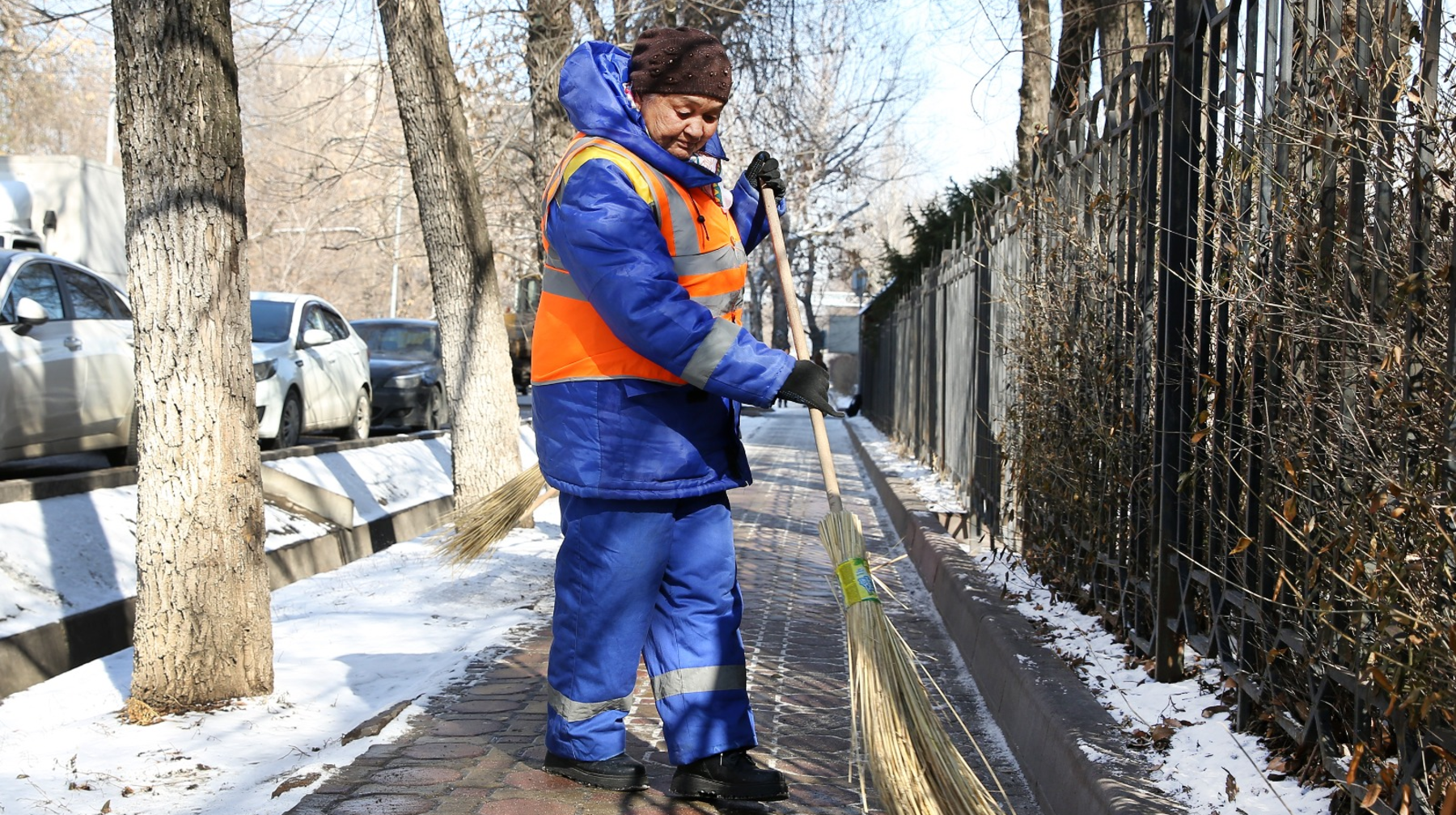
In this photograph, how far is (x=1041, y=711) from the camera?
4.21m

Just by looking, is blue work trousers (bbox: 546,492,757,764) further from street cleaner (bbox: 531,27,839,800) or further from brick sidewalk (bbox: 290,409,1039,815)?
brick sidewalk (bbox: 290,409,1039,815)

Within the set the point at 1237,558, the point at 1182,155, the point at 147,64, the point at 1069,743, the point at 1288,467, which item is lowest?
the point at 1069,743

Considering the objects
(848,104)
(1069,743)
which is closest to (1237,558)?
(1069,743)

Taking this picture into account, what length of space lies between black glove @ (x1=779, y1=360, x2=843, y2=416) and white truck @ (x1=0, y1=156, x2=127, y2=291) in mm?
11397

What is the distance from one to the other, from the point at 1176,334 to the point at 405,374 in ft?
46.0

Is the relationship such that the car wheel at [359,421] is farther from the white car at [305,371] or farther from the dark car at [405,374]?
the dark car at [405,374]

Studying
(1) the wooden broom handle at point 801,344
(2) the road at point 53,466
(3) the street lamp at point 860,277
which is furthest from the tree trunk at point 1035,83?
(3) the street lamp at point 860,277

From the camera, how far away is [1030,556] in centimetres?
672

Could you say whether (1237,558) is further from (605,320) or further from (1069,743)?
(605,320)

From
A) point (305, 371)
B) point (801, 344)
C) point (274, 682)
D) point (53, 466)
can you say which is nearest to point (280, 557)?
point (53, 466)

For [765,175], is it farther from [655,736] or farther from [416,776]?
[416,776]

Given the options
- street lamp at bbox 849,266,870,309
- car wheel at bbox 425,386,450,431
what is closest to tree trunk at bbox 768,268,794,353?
street lamp at bbox 849,266,870,309

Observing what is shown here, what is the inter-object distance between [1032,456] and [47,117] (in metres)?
38.6

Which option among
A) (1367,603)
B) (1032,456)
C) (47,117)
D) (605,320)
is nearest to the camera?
(1367,603)
